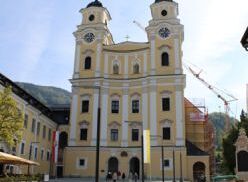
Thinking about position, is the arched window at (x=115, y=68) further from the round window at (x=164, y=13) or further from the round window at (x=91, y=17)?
the round window at (x=164, y=13)

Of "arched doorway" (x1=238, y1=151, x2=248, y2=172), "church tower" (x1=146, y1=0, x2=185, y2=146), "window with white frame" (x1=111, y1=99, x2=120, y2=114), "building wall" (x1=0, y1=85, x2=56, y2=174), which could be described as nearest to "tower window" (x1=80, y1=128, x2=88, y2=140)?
"building wall" (x1=0, y1=85, x2=56, y2=174)

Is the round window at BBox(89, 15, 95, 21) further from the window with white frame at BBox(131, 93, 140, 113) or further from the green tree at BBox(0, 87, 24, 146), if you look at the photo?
the green tree at BBox(0, 87, 24, 146)

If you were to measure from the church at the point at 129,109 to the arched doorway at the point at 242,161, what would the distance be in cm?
2140

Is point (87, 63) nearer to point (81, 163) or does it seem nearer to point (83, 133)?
point (83, 133)

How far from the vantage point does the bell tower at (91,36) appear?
65.5 metres

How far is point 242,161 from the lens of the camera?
34.0m

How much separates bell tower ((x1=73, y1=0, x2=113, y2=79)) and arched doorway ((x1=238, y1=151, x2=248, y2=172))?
34.5 meters

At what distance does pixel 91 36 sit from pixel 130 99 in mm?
13650

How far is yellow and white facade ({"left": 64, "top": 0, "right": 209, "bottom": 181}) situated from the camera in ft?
193

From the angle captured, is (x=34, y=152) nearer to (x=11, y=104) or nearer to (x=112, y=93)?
(x=112, y=93)

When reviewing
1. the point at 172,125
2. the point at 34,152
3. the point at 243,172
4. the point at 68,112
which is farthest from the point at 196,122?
the point at 243,172

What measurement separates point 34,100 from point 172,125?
2165cm

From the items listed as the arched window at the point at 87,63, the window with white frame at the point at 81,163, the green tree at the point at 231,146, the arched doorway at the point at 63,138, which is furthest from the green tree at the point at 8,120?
the green tree at the point at 231,146

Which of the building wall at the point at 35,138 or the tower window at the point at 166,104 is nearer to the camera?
the building wall at the point at 35,138
